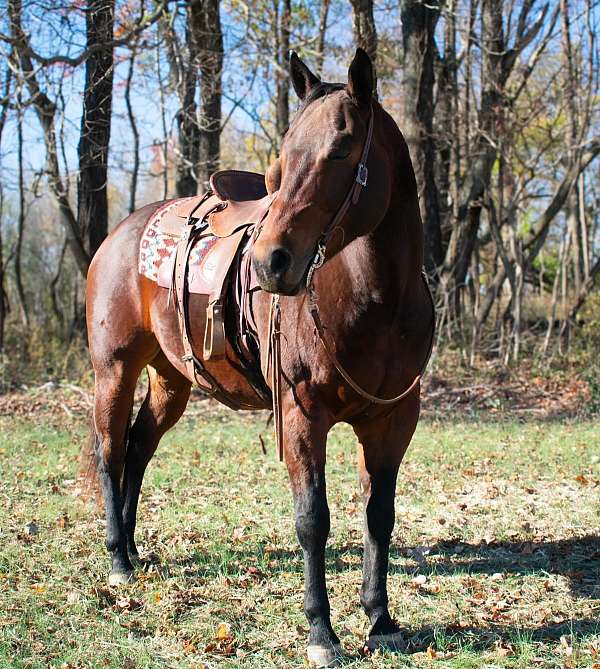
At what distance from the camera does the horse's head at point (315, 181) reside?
247 cm

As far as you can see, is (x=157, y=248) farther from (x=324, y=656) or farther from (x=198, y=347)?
(x=324, y=656)

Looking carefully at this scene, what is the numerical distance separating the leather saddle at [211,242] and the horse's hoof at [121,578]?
3.50 feet

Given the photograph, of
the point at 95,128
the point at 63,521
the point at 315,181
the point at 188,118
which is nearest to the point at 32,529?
the point at 63,521

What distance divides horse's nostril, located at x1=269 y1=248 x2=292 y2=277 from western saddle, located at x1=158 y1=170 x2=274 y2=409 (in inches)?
31.2

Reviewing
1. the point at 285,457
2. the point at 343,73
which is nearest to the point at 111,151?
the point at 343,73

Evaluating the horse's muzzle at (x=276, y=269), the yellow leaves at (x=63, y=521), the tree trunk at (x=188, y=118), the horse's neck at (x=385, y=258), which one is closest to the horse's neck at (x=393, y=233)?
the horse's neck at (x=385, y=258)

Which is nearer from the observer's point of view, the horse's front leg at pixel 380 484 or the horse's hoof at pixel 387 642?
the horse's hoof at pixel 387 642

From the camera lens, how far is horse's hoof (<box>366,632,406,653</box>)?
121 inches

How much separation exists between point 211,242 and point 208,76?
8.90 m

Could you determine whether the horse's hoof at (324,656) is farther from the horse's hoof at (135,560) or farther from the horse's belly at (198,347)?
the horse's hoof at (135,560)

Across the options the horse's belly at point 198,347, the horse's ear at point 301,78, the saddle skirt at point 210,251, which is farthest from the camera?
the horse's belly at point 198,347

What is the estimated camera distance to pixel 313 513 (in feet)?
9.64

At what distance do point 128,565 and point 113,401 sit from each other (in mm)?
897

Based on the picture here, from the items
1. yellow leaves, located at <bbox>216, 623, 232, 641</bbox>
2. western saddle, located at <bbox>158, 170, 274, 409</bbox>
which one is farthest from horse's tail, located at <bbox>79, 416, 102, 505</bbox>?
yellow leaves, located at <bbox>216, 623, 232, 641</bbox>
